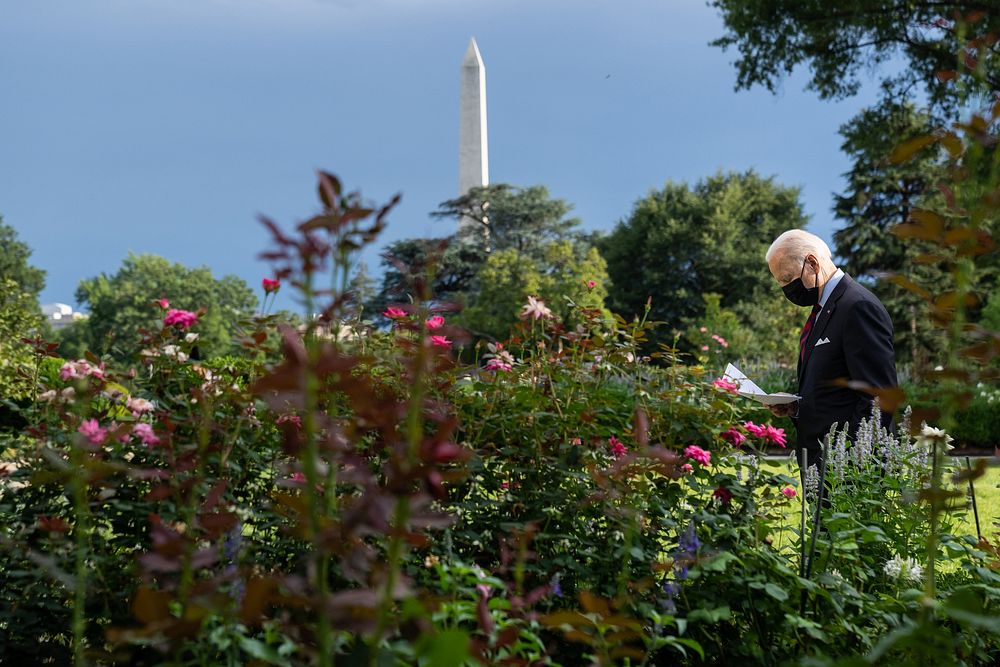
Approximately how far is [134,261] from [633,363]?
166 feet

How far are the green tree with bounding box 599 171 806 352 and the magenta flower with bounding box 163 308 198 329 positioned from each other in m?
27.7

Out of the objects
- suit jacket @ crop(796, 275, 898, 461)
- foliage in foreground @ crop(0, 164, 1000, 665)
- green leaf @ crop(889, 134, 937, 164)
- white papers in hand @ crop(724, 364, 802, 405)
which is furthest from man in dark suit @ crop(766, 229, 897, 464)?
green leaf @ crop(889, 134, 937, 164)

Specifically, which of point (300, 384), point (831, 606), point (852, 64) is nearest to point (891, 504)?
point (831, 606)

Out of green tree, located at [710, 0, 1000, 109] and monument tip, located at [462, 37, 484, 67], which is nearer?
green tree, located at [710, 0, 1000, 109]

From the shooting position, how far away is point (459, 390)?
9.01 feet

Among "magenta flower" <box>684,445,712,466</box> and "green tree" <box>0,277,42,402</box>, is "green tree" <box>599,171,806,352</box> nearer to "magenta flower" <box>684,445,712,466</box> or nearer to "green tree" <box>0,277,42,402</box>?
"green tree" <box>0,277,42,402</box>

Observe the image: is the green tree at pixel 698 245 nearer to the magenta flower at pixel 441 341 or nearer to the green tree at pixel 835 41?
the green tree at pixel 835 41

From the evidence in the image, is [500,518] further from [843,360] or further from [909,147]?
[843,360]

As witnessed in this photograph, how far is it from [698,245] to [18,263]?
29.8 meters

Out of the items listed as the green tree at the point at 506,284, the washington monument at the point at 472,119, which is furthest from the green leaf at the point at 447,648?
the washington monument at the point at 472,119

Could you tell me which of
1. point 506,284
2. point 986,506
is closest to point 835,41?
point 986,506

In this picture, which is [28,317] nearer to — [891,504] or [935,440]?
[891,504]

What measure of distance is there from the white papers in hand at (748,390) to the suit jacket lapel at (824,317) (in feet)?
1.06

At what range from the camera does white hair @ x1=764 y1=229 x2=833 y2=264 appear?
3.92 m
